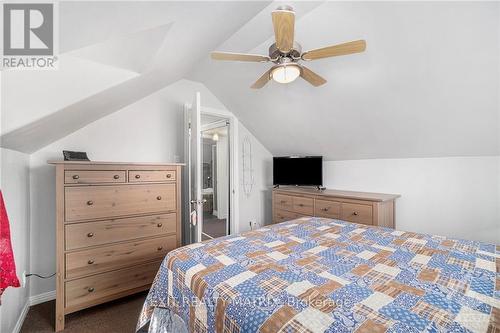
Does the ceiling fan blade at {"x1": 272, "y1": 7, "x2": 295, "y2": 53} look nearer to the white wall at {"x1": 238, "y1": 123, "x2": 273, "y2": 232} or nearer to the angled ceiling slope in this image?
the angled ceiling slope

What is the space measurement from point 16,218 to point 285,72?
231 cm

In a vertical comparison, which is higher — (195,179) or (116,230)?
(195,179)

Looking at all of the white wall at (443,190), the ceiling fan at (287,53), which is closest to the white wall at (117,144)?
the ceiling fan at (287,53)

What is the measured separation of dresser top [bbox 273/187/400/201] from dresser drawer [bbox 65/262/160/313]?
6.75 ft

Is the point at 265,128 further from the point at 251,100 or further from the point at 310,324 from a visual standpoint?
the point at 310,324

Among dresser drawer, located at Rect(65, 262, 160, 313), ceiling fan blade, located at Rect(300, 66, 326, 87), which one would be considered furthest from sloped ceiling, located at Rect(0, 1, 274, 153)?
dresser drawer, located at Rect(65, 262, 160, 313)

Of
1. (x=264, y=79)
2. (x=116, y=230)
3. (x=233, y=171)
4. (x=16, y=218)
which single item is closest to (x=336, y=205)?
(x=233, y=171)

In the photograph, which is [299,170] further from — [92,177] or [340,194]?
[92,177]

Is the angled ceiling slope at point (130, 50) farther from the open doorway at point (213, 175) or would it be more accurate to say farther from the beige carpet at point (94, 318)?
the open doorway at point (213, 175)

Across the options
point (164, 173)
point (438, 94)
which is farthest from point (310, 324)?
point (438, 94)

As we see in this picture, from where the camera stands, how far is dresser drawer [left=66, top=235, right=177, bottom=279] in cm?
187

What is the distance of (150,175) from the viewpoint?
7.29 feet

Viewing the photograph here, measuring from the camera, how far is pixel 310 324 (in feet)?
2.51

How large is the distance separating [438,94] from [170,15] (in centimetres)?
222
